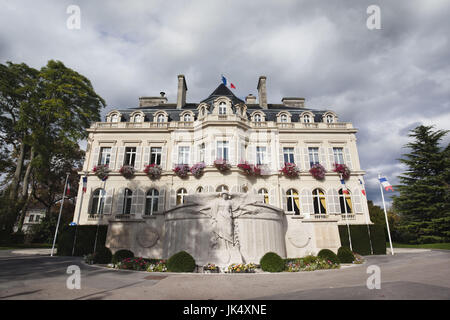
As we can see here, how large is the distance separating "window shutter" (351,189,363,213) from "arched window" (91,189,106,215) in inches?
878

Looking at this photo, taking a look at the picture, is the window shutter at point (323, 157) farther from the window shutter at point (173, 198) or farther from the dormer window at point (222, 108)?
the window shutter at point (173, 198)

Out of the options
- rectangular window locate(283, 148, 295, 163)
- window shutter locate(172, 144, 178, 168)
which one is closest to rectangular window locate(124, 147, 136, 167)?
window shutter locate(172, 144, 178, 168)

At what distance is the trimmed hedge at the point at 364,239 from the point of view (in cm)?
1662

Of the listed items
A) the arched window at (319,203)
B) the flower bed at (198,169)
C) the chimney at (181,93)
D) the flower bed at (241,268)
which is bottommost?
the flower bed at (241,268)

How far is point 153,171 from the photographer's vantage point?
20.2m

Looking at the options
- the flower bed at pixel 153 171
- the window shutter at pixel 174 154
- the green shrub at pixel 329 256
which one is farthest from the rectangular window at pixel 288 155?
the flower bed at pixel 153 171

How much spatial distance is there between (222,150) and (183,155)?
14.0ft

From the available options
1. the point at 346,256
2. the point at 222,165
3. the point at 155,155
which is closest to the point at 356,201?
the point at 346,256

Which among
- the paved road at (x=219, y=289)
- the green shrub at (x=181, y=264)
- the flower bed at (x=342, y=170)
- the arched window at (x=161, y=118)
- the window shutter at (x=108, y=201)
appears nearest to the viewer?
the paved road at (x=219, y=289)

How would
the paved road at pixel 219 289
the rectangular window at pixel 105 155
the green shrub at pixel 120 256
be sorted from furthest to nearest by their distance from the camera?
the rectangular window at pixel 105 155, the green shrub at pixel 120 256, the paved road at pixel 219 289

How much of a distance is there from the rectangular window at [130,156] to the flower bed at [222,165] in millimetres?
9063

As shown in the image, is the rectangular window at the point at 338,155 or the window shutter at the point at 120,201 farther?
the rectangular window at the point at 338,155

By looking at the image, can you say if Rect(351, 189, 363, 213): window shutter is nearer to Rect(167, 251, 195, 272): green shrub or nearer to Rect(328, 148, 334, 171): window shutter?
Rect(328, 148, 334, 171): window shutter
